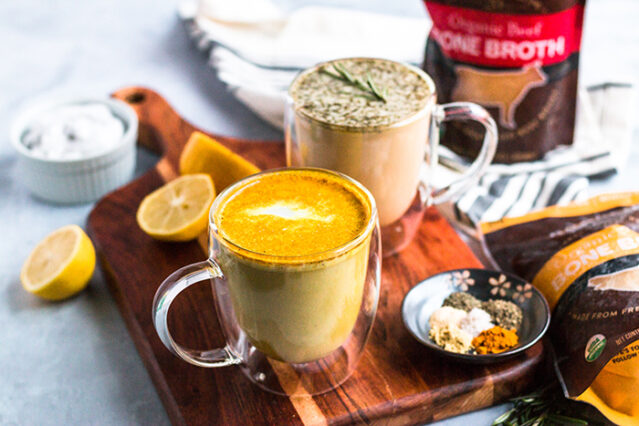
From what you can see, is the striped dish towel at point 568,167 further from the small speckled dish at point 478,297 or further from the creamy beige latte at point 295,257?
the creamy beige latte at point 295,257

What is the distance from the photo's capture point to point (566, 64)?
1.53m

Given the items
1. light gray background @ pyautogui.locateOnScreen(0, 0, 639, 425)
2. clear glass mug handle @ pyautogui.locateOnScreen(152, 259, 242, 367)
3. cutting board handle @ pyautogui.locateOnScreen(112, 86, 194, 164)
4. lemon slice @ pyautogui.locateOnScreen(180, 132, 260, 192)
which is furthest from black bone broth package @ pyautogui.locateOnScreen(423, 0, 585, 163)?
clear glass mug handle @ pyautogui.locateOnScreen(152, 259, 242, 367)

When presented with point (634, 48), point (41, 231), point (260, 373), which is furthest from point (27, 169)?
point (634, 48)

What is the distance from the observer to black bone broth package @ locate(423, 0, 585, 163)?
145 cm

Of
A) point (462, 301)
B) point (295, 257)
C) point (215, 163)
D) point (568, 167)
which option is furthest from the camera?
point (568, 167)

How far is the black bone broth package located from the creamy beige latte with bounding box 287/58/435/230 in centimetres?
24

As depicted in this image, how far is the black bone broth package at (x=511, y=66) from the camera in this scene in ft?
4.77

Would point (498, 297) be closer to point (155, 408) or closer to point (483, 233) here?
point (483, 233)

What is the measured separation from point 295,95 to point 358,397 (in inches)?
19.5

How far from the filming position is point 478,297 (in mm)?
1218

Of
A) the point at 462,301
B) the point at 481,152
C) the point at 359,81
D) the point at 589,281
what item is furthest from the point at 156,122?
the point at 589,281

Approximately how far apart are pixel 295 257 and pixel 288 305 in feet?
0.28

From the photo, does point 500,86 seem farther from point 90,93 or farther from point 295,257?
point 90,93

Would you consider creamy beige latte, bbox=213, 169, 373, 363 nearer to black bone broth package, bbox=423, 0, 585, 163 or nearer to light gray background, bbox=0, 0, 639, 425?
light gray background, bbox=0, 0, 639, 425
